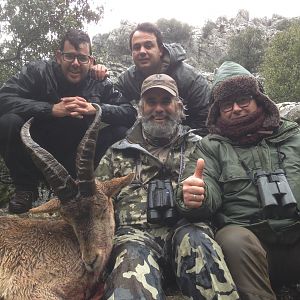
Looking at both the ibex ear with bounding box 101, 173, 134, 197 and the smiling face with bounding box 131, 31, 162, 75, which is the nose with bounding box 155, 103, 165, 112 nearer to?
the ibex ear with bounding box 101, 173, 134, 197

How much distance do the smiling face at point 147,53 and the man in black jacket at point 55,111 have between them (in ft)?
2.84

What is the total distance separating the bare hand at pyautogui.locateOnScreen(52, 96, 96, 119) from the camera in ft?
22.0

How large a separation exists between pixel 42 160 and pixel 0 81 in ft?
29.0

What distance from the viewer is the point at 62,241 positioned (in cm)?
480

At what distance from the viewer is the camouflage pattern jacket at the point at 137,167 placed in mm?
5395

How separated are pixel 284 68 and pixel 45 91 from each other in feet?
105

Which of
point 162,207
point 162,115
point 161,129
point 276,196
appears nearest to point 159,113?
point 162,115

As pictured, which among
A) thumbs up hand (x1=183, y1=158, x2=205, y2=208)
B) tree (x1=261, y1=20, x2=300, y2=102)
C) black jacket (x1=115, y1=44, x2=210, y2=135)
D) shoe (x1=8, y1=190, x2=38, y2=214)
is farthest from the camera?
tree (x1=261, y1=20, x2=300, y2=102)

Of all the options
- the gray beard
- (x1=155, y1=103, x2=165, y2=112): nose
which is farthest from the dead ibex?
(x1=155, y1=103, x2=165, y2=112): nose

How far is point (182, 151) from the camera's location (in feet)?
19.3

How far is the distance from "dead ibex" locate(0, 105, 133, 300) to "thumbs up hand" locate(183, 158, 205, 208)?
108cm

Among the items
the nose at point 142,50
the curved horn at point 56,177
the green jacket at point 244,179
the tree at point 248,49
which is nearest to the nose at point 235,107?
the green jacket at point 244,179

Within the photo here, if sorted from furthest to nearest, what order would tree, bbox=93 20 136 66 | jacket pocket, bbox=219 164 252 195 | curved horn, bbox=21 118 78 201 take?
tree, bbox=93 20 136 66
jacket pocket, bbox=219 164 252 195
curved horn, bbox=21 118 78 201

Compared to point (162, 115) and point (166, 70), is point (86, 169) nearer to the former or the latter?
point (162, 115)
